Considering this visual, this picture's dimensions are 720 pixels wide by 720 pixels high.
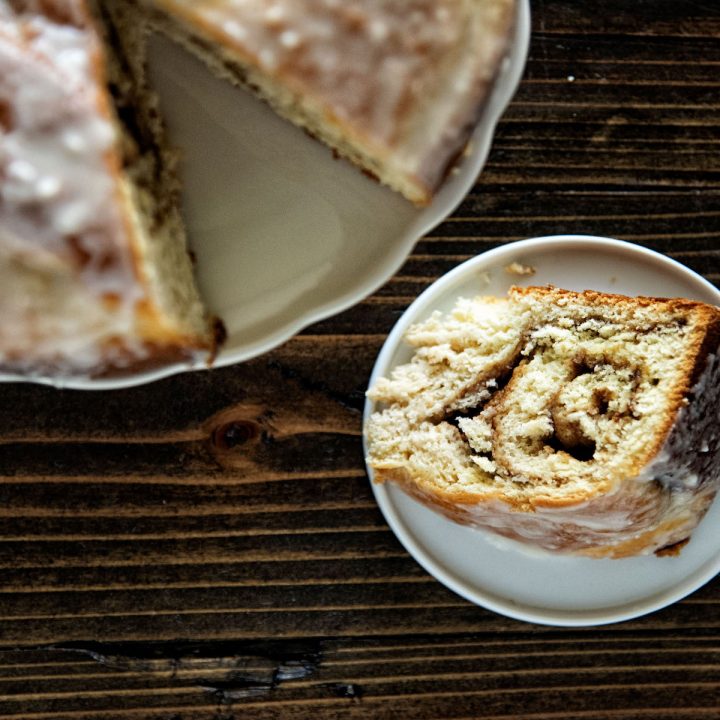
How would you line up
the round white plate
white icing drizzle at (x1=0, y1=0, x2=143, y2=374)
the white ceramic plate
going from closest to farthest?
white icing drizzle at (x1=0, y1=0, x2=143, y2=374) < the white ceramic plate < the round white plate

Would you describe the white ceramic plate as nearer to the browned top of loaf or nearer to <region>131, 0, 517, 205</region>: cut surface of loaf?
<region>131, 0, 517, 205</region>: cut surface of loaf

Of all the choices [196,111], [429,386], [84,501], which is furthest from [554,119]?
[84,501]

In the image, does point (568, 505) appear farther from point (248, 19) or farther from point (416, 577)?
point (248, 19)

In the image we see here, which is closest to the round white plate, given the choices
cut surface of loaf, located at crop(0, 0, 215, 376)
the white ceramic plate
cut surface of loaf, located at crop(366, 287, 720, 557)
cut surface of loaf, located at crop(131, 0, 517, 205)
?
cut surface of loaf, located at crop(366, 287, 720, 557)

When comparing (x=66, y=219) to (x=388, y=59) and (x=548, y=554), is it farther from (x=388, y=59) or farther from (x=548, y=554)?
(x=548, y=554)

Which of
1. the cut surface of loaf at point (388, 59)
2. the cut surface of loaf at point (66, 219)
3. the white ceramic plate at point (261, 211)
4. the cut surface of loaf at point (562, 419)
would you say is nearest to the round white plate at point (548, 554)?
the cut surface of loaf at point (562, 419)

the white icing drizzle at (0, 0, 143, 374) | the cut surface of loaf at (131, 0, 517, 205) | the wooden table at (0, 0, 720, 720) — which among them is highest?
the cut surface of loaf at (131, 0, 517, 205)

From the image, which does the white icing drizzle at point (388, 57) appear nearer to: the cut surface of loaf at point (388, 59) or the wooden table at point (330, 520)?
the cut surface of loaf at point (388, 59)
